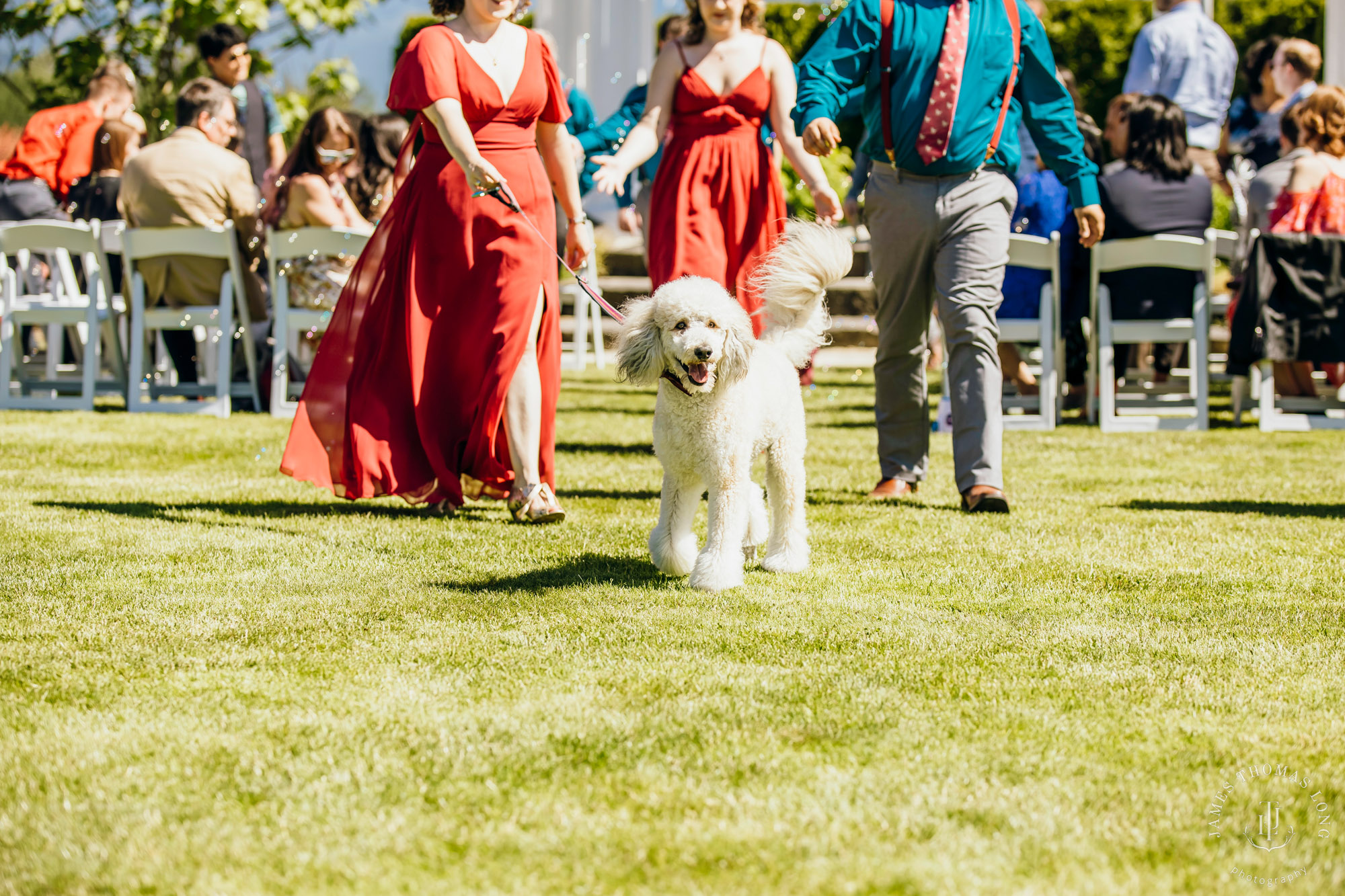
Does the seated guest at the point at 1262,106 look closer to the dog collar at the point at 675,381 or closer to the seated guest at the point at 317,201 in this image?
the seated guest at the point at 317,201

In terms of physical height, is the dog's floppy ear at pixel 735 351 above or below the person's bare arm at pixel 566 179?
below

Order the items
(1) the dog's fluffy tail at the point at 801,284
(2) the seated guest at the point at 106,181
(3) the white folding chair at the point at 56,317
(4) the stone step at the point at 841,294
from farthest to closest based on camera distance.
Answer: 1. (4) the stone step at the point at 841,294
2. (2) the seated guest at the point at 106,181
3. (3) the white folding chair at the point at 56,317
4. (1) the dog's fluffy tail at the point at 801,284

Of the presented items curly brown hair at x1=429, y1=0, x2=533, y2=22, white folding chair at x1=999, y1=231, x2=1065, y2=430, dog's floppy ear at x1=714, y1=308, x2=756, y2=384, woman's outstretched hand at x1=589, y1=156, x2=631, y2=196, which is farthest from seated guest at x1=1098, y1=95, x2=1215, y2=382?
dog's floppy ear at x1=714, y1=308, x2=756, y2=384

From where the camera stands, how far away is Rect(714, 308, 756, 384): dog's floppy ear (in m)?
3.86

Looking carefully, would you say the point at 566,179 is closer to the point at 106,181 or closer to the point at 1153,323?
the point at 1153,323

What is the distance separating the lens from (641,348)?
12.9 feet

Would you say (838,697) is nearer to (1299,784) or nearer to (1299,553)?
(1299,784)

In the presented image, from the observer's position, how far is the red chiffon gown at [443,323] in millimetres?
5223

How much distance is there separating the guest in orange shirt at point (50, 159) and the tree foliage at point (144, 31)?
2.83 meters

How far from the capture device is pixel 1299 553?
15.2 feet

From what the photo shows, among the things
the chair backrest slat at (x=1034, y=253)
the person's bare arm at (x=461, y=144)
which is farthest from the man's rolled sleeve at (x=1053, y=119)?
the chair backrest slat at (x=1034, y=253)

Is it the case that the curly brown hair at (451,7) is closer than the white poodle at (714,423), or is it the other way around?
the white poodle at (714,423)

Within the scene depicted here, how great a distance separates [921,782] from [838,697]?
1.61 feet

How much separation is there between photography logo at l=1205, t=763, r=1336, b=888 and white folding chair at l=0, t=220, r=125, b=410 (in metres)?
8.06
